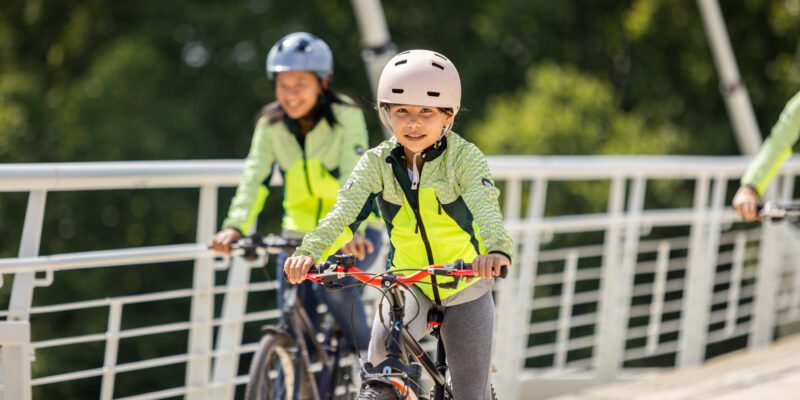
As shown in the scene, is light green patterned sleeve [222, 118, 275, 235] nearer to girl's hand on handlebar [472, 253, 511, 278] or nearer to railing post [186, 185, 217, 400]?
railing post [186, 185, 217, 400]

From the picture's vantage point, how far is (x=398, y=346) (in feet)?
12.3

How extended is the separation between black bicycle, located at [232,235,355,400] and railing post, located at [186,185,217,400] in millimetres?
Answer: 524

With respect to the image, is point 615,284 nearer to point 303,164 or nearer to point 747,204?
point 747,204

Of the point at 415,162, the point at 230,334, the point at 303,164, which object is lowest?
the point at 415,162

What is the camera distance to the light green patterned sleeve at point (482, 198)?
3.63 m

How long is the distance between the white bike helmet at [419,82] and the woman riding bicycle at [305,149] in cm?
120

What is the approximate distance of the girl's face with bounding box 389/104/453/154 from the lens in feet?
12.4

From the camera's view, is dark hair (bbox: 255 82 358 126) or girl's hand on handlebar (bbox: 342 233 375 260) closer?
girl's hand on handlebar (bbox: 342 233 375 260)

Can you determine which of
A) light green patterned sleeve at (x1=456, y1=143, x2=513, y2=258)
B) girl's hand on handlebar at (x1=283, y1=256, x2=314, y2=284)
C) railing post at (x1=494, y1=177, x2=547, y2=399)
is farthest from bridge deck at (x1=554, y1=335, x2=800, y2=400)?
girl's hand on handlebar at (x1=283, y1=256, x2=314, y2=284)

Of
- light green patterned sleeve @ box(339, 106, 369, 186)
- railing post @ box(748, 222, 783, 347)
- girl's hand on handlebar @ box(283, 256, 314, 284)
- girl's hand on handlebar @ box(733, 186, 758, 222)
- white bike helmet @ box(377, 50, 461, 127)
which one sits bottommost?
girl's hand on handlebar @ box(283, 256, 314, 284)

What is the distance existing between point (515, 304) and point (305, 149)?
245 cm

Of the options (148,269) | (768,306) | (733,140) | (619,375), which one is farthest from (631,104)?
(619,375)

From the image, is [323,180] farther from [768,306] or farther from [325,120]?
[768,306]

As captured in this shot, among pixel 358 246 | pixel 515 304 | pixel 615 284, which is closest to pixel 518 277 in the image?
pixel 515 304
